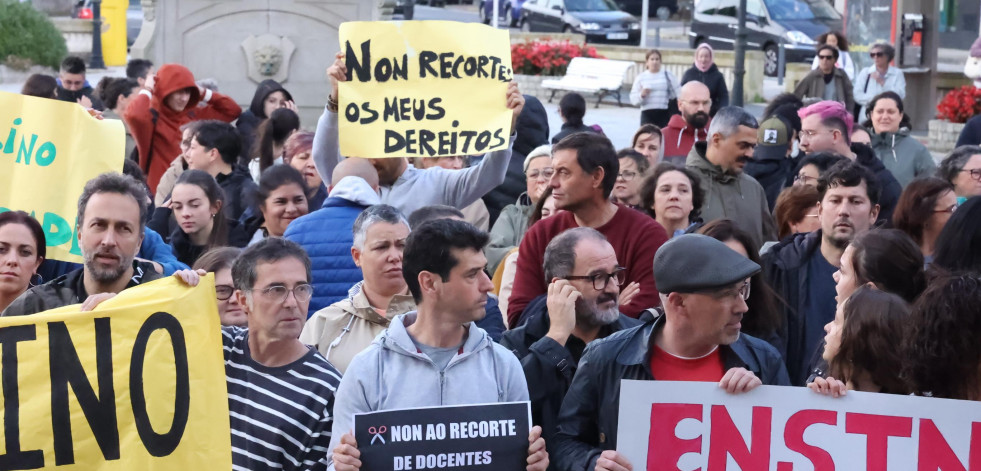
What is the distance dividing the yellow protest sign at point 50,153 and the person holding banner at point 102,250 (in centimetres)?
133

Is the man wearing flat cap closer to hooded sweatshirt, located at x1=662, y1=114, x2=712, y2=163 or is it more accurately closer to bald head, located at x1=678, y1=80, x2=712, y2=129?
bald head, located at x1=678, y1=80, x2=712, y2=129

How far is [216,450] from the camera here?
4.34 meters

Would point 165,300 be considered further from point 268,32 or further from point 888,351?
point 268,32

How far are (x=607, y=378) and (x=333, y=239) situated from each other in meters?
2.51

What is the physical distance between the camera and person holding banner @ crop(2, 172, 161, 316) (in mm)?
5141

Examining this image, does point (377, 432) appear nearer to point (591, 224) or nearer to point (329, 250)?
point (591, 224)

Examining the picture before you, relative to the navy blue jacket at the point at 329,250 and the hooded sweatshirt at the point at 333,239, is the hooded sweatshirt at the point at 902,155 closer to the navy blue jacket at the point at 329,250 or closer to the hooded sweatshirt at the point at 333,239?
the hooded sweatshirt at the point at 333,239

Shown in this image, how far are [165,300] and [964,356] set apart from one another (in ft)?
7.93

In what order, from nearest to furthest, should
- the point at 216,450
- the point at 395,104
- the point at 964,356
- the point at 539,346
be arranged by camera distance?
the point at 964,356, the point at 216,450, the point at 539,346, the point at 395,104

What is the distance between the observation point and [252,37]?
1445 centimetres

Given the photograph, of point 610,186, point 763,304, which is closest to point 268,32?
point 610,186

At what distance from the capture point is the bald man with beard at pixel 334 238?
255 inches

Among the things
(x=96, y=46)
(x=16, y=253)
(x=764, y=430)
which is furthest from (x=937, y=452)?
(x=96, y=46)

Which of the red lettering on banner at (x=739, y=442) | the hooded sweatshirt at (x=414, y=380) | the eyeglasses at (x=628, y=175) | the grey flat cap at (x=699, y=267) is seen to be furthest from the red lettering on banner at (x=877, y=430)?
the eyeglasses at (x=628, y=175)
